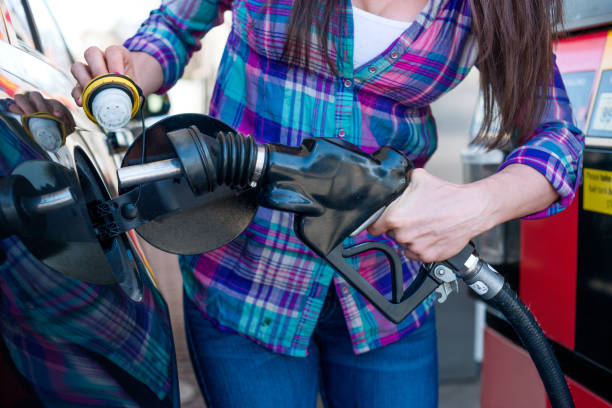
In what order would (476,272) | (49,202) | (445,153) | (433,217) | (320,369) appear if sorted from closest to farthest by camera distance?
(49,202) → (433,217) → (476,272) → (320,369) → (445,153)

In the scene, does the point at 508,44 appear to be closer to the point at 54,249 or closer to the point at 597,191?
the point at 597,191

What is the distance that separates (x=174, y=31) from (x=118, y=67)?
0.27m

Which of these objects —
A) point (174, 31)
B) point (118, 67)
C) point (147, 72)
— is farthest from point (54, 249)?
point (174, 31)

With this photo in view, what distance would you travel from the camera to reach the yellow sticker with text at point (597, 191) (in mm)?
1235

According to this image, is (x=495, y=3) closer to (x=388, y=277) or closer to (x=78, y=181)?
(x=388, y=277)

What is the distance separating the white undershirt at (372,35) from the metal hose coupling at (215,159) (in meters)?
0.39

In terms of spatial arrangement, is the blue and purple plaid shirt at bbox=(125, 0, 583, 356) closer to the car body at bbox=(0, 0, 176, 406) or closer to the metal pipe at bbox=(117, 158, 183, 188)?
the car body at bbox=(0, 0, 176, 406)

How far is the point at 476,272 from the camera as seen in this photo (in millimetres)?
972

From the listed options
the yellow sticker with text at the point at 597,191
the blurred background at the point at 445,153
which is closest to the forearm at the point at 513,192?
the yellow sticker with text at the point at 597,191

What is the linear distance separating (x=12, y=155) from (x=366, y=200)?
439 millimetres

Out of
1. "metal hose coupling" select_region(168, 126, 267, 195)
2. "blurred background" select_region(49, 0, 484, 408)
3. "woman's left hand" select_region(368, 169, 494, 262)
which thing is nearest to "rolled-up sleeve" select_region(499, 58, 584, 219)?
"woman's left hand" select_region(368, 169, 494, 262)

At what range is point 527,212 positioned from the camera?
1008 mm

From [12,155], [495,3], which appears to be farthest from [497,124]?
[12,155]

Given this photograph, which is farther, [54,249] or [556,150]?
[556,150]
